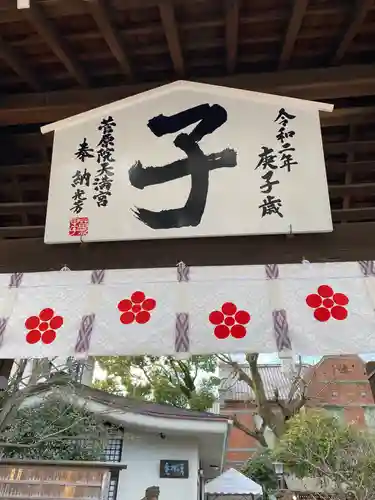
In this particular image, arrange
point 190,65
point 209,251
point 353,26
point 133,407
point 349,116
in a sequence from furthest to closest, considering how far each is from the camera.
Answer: point 133,407, point 349,116, point 190,65, point 209,251, point 353,26

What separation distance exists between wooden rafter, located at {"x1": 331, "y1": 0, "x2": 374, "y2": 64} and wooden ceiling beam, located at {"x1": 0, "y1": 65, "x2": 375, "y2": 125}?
10cm

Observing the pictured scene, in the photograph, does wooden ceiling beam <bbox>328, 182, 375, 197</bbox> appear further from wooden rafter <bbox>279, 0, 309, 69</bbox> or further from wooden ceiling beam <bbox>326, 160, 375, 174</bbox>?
wooden rafter <bbox>279, 0, 309, 69</bbox>

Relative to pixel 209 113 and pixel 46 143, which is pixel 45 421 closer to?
pixel 46 143

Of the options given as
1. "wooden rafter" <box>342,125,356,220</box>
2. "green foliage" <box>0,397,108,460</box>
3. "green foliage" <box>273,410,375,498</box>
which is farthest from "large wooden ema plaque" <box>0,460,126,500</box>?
"green foliage" <box>273,410,375,498</box>

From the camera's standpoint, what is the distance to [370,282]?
2.44m

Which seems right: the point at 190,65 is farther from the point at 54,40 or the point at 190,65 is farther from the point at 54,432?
the point at 54,432

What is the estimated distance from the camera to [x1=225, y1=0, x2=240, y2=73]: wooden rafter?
2.39 m

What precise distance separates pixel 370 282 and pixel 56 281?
1857 mm

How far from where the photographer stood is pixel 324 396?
19797mm

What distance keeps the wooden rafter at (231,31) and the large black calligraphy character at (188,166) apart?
0.31m

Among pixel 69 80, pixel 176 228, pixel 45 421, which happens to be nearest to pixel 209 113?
pixel 176 228

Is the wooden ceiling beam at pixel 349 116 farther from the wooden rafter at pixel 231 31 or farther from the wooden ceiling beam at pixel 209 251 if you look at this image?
the wooden ceiling beam at pixel 209 251

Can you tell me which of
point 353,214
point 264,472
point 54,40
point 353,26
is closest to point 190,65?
point 54,40

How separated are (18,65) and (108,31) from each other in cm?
70
